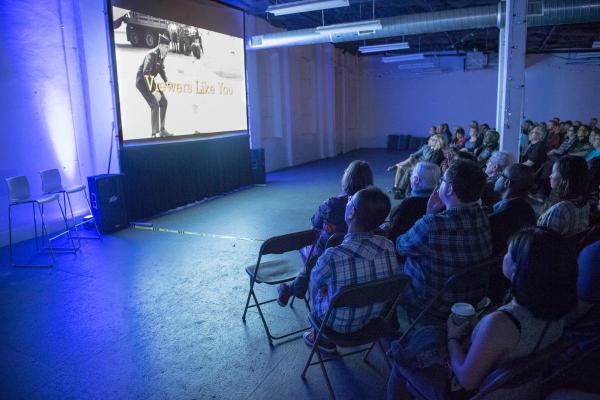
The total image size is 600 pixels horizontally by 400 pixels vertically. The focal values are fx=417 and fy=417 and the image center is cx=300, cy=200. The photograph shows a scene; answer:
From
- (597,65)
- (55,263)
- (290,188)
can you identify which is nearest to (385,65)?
(597,65)

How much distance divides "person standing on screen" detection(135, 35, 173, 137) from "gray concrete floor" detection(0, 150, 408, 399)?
1.99 meters

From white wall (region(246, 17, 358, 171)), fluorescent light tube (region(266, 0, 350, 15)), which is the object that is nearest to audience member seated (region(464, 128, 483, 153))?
fluorescent light tube (region(266, 0, 350, 15))

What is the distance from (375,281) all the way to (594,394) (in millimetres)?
799

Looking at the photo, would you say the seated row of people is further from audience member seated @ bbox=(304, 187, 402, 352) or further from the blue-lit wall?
the blue-lit wall

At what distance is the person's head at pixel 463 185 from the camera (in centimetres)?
200

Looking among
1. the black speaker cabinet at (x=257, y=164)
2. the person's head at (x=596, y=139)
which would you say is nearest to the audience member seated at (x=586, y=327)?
the person's head at (x=596, y=139)

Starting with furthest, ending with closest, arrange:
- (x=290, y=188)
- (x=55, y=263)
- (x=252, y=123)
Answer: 1. (x=252, y=123)
2. (x=290, y=188)
3. (x=55, y=263)

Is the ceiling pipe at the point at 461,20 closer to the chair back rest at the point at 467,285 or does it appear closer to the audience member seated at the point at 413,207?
the audience member seated at the point at 413,207

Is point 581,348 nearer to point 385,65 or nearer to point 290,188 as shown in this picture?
point 290,188

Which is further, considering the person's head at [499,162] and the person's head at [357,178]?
the person's head at [499,162]

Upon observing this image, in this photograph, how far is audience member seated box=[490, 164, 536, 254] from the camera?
2.57 metres

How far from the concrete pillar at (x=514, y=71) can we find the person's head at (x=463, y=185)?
183 inches

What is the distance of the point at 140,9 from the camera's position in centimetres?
589

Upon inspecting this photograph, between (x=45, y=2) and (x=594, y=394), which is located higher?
(x=45, y=2)
